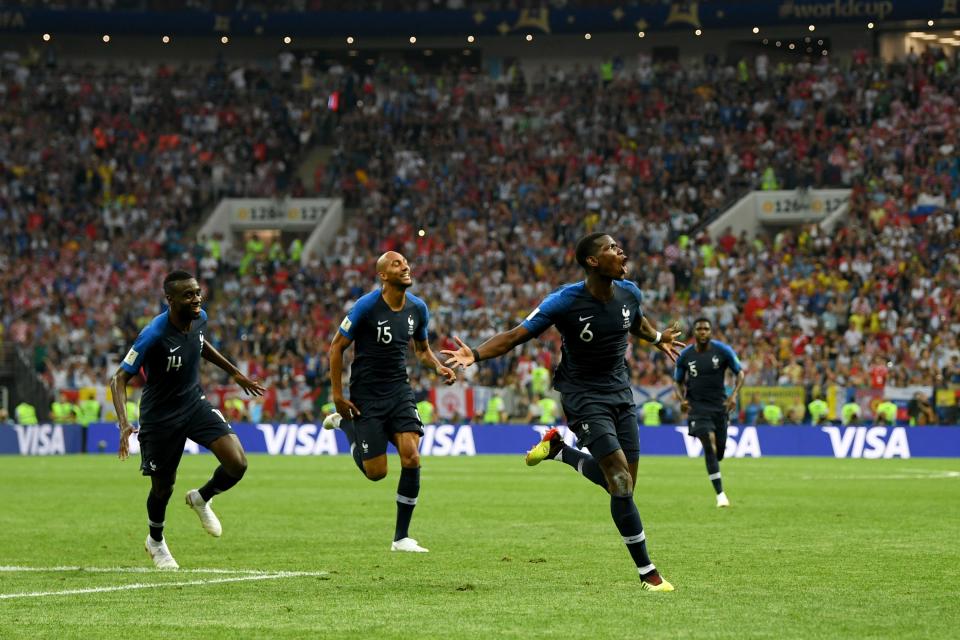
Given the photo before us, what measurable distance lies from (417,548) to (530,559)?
1410mm

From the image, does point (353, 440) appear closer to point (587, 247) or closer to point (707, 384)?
point (587, 247)

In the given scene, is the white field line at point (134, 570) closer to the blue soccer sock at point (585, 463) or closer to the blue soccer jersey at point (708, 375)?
the blue soccer sock at point (585, 463)

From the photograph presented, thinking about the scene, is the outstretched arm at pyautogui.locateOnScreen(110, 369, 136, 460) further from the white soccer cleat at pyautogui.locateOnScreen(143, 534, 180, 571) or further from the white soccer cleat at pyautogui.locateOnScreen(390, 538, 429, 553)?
the white soccer cleat at pyautogui.locateOnScreen(390, 538, 429, 553)

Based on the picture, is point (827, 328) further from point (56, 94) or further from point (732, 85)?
point (56, 94)

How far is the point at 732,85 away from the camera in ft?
188

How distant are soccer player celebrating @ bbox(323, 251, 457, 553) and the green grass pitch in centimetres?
73

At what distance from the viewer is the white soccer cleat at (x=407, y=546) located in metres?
15.4

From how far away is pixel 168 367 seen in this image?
1397cm

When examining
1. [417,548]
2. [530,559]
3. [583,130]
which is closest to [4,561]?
[417,548]

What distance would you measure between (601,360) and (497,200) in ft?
141

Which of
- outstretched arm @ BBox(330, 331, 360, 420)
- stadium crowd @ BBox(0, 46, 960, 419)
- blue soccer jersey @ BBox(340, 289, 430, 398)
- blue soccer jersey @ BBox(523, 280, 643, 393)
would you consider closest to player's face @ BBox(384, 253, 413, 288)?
blue soccer jersey @ BBox(340, 289, 430, 398)

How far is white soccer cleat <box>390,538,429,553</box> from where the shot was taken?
50.5ft

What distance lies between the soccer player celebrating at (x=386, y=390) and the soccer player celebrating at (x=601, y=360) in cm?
322

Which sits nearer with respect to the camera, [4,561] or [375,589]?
[375,589]
